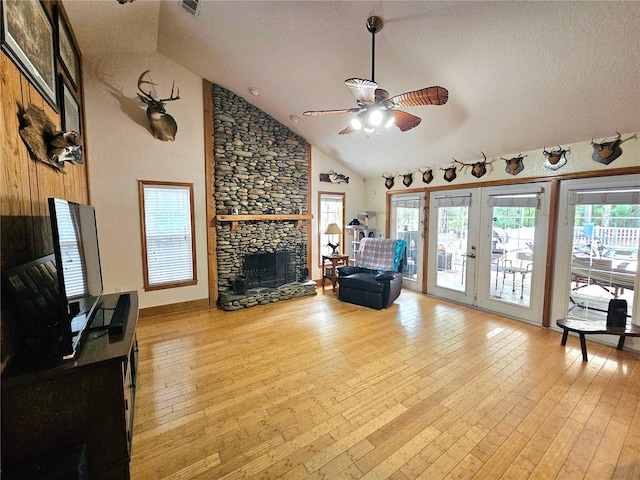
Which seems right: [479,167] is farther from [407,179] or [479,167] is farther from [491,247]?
[407,179]

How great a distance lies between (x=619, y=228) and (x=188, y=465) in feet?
15.7

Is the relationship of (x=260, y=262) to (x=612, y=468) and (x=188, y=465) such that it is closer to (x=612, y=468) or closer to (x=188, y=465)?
(x=188, y=465)

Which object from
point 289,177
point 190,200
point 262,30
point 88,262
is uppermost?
point 262,30

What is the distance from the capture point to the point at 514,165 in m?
4.10

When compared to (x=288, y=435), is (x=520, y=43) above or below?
above

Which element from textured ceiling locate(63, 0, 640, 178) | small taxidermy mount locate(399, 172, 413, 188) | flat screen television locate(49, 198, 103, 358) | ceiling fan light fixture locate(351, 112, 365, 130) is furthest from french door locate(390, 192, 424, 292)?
flat screen television locate(49, 198, 103, 358)

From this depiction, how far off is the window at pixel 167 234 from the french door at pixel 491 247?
4.33 meters

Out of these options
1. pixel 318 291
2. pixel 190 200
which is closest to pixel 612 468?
pixel 318 291

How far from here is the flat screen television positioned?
1.46 meters

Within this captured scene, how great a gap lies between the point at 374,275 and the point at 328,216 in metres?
1.93

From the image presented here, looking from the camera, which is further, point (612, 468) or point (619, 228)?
point (619, 228)

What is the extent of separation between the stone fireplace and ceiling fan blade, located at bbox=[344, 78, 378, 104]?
3.01 metres

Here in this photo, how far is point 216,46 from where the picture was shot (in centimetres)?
362

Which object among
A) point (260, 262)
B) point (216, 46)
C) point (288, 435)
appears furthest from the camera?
point (260, 262)
